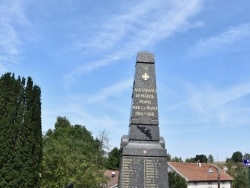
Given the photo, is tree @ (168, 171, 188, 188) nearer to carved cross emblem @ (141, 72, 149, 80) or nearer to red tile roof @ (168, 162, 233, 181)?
red tile roof @ (168, 162, 233, 181)

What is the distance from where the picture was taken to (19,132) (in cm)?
2238

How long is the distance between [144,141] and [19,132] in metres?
11.8

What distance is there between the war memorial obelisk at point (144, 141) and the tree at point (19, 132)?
35.1 feet

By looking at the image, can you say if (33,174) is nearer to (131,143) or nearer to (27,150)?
(27,150)

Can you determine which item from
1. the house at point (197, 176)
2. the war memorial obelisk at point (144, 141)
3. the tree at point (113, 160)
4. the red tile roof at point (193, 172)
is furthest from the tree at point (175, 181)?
the war memorial obelisk at point (144, 141)

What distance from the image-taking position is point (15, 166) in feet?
70.3

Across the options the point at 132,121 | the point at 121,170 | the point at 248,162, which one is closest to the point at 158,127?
the point at 132,121

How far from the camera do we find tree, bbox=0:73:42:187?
2134cm

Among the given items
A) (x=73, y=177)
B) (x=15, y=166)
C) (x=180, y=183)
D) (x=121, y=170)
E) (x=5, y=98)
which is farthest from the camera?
(x=180, y=183)

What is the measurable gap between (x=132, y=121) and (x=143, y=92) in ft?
3.49

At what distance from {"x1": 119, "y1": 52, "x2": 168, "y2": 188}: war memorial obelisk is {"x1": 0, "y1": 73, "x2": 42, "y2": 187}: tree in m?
10.7

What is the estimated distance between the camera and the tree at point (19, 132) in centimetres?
2134

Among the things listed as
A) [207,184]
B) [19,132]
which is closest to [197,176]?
[207,184]

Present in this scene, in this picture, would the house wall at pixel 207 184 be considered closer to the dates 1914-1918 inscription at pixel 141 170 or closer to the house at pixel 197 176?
the house at pixel 197 176
